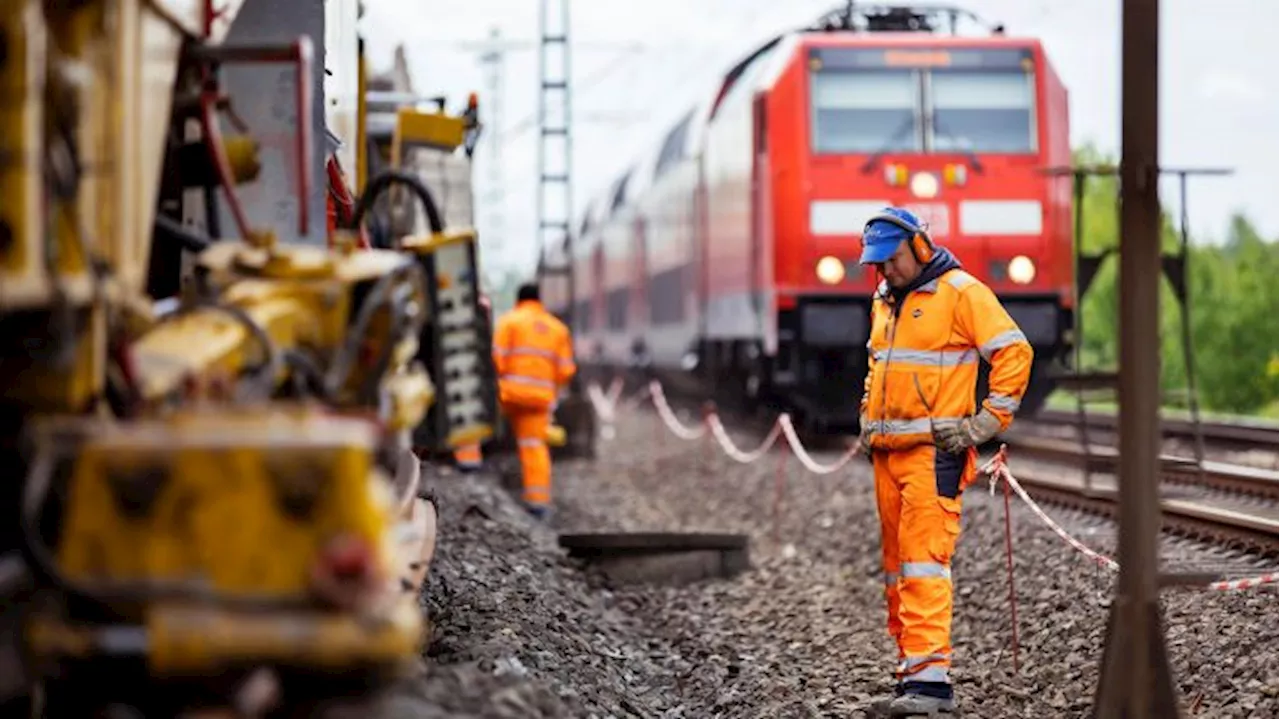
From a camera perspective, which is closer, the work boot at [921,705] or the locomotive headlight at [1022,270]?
the work boot at [921,705]

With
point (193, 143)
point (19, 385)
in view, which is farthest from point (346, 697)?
point (193, 143)

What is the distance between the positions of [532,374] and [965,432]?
631 cm

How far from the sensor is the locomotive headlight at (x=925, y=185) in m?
15.3

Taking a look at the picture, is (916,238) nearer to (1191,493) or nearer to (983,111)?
(1191,493)

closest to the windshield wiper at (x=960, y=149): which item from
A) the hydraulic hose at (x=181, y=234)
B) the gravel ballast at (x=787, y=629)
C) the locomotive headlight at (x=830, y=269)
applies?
the locomotive headlight at (x=830, y=269)

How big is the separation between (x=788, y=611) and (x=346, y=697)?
665 cm

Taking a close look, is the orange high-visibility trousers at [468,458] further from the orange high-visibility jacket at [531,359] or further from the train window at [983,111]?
the train window at [983,111]

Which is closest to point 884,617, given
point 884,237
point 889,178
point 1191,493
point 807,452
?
point 884,237

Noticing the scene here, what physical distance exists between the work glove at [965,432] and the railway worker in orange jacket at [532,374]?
6153 mm

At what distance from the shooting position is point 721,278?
60.8 feet

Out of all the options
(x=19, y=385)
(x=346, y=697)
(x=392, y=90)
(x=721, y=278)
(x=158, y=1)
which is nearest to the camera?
(x=346, y=697)

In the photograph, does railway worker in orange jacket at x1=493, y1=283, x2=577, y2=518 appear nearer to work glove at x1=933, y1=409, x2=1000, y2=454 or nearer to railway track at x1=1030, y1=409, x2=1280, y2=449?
railway track at x1=1030, y1=409, x2=1280, y2=449

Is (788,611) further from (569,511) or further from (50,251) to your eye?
(50,251)

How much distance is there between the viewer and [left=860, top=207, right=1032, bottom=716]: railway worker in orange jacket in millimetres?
7059
